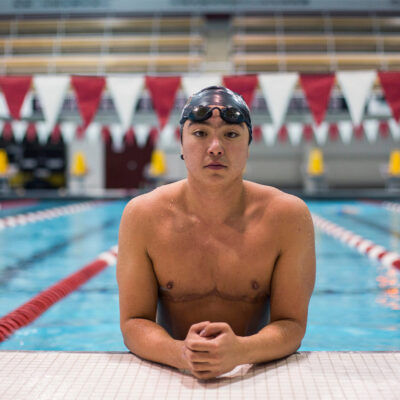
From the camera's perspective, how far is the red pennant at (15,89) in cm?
621

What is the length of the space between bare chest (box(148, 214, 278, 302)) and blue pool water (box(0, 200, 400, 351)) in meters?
1.67

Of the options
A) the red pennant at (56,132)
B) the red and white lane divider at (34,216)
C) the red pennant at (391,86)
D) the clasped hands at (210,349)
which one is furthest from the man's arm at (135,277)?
the red pennant at (56,132)

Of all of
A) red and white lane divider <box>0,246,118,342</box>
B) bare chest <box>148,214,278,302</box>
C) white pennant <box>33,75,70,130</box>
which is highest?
white pennant <box>33,75,70,130</box>

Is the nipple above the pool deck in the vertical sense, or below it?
above

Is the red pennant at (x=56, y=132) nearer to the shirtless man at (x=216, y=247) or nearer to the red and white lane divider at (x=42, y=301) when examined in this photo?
the red and white lane divider at (x=42, y=301)

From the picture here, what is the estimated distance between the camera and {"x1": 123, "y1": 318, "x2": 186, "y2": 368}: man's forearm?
1415mm

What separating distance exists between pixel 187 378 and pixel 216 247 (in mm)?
402

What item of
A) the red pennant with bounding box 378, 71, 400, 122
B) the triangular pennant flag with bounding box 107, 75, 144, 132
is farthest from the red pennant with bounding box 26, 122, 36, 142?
the red pennant with bounding box 378, 71, 400, 122

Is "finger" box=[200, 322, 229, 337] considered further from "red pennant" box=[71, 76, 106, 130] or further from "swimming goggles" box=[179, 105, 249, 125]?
"red pennant" box=[71, 76, 106, 130]

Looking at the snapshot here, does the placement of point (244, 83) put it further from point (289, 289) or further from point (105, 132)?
point (105, 132)

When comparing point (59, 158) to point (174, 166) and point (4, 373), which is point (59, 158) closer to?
point (174, 166)

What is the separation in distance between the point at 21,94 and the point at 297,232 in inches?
212

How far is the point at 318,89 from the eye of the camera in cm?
625

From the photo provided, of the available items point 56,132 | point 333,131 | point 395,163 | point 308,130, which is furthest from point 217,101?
point 395,163
